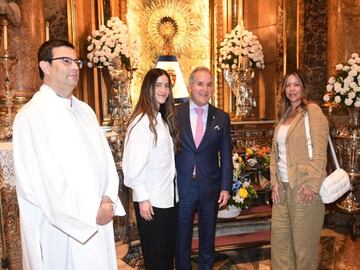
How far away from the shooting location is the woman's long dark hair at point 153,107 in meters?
2.69

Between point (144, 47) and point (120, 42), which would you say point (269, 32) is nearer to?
point (144, 47)

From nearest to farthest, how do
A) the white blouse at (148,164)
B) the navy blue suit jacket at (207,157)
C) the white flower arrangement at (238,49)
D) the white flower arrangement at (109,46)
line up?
the white blouse at (148,164), the navy blue suit jacket at (207,157), the white flower arrangement at (109,46), the white flower arrangement at (238,49)

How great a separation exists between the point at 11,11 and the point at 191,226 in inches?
124

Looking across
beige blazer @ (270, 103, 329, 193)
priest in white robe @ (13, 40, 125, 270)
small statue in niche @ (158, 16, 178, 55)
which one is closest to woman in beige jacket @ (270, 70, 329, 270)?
beige blazer @ (270, 103, 329, 193)

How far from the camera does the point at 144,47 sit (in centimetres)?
667

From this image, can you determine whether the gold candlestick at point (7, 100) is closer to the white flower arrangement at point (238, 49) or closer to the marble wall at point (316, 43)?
the white flower arrangement at point (238, 49)

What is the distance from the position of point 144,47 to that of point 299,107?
419 cm

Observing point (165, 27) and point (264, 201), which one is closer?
point (264, 201)

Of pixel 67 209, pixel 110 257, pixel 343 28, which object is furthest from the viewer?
pixel 343 28

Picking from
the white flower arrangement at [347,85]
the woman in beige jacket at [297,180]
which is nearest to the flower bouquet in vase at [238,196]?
the woman in beige jacket at [297,180]

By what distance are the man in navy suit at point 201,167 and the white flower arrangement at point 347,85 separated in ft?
7.00

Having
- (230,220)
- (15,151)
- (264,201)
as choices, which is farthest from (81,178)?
(264,201)

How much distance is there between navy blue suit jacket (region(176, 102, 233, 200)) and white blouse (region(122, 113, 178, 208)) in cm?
31

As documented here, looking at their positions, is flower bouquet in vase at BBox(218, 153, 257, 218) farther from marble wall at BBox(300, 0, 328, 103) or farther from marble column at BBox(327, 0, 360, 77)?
marble column at BBox(327, 0, 360, 77)
